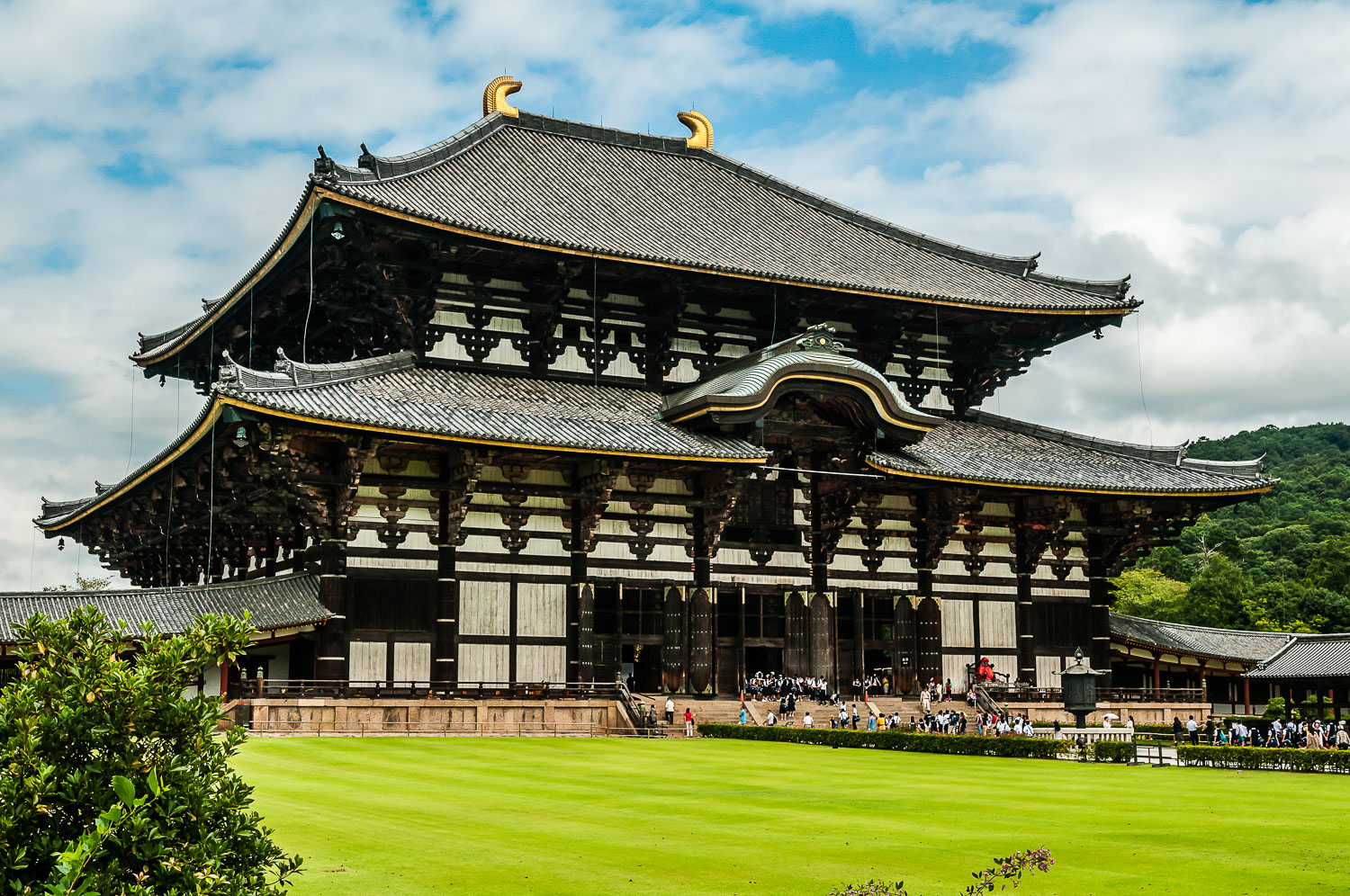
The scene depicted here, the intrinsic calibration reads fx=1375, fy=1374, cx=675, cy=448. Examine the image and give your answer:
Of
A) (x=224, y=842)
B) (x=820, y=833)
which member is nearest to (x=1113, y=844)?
(x=820, y=833)

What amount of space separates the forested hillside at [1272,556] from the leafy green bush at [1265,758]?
122 ft

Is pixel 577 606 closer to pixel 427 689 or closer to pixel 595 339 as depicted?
pixel 427 689

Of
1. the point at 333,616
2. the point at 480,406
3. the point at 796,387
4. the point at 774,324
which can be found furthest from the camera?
the point at 774,324

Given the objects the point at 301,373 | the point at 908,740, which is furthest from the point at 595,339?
the point at 908,740

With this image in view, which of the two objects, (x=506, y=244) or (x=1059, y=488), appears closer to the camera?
(x=506, y=244)

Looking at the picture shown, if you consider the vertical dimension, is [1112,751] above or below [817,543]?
below

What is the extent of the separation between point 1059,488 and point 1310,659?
26.6 meters

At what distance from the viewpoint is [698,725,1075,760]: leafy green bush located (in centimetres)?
3206

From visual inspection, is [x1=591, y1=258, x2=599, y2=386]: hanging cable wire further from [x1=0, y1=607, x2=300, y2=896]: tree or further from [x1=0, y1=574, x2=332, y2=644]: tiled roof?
[x1=0, y1=607, x2=300, y2=896]: tree

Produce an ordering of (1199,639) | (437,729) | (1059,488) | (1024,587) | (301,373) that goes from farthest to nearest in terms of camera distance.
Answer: (1199,639), (1024,587), (1059,488), (301,373), (437,729)

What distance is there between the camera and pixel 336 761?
26.4 m

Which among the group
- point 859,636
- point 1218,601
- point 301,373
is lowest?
point 859,636

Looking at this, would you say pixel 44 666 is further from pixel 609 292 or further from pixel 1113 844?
pixel 609 292

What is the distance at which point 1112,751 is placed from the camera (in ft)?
102
